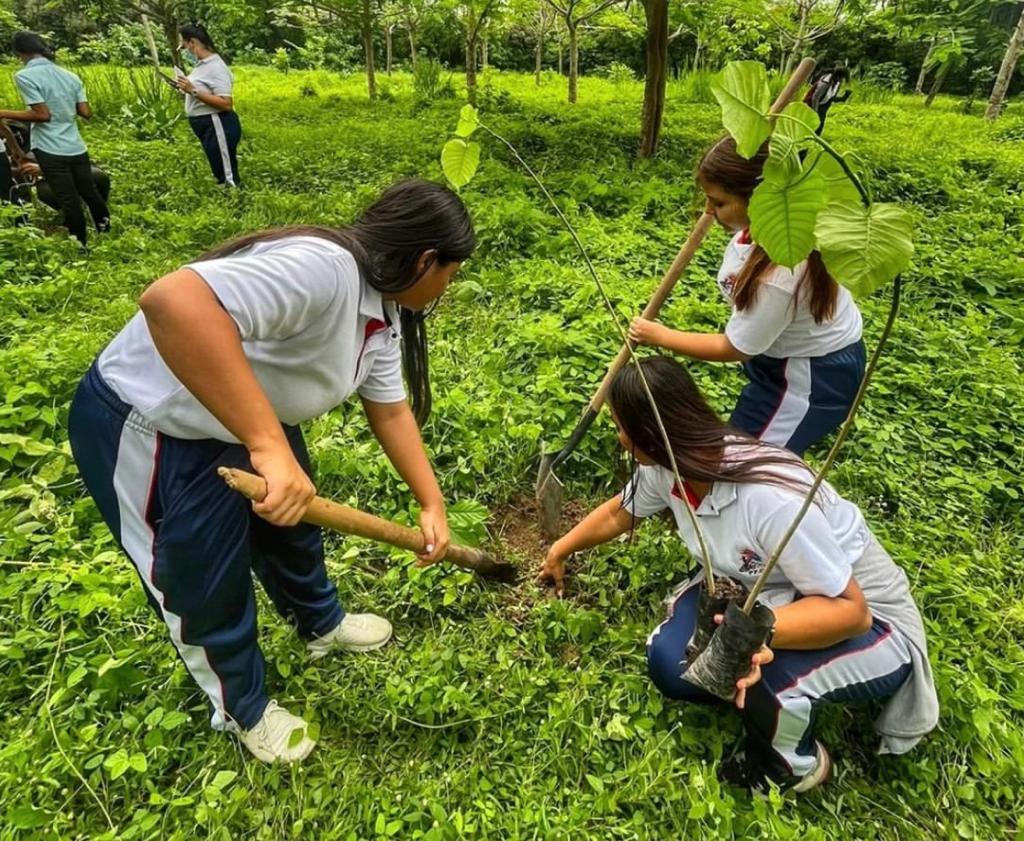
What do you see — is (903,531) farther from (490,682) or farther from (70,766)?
(70,766)

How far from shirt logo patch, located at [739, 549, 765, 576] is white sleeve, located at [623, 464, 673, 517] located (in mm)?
258

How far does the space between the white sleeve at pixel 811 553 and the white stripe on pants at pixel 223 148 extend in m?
5.90

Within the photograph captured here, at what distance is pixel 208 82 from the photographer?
554cm

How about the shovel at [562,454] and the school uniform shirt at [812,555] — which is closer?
the school uniform shirt at [812,555]

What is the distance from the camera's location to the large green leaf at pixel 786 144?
2.62 feet

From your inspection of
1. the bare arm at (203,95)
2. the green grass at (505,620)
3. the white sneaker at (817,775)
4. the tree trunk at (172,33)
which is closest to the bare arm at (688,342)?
the green grass at (505,620)

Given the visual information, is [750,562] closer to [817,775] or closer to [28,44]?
[817,775]

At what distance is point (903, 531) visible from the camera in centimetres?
250

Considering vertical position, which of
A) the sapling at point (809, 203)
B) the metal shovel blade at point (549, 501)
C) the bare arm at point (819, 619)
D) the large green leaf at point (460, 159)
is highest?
the sapling at point (809, 203)

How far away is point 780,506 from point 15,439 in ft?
8.67

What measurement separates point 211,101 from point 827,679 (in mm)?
6133

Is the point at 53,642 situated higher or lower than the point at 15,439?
lower

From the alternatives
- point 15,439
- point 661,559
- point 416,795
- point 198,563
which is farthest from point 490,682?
point 15,439

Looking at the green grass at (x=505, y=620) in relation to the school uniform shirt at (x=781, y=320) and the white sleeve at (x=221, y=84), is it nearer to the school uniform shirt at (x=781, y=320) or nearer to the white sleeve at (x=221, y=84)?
the school uniform shirt at (x=781, y=320)
